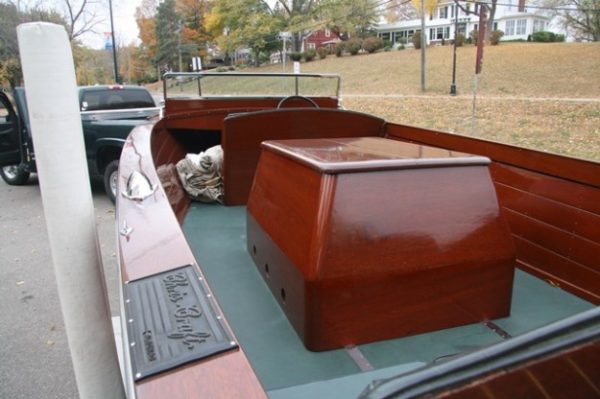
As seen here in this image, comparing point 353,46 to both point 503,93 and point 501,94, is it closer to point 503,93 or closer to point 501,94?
point 503,93

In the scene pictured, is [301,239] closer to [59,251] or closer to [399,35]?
[59,251]

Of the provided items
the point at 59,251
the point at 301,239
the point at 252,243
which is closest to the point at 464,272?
the point at 301,239

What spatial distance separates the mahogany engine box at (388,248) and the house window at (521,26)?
59.5m

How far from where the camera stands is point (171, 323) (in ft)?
3.76

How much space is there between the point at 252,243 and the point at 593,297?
1613 millimetres

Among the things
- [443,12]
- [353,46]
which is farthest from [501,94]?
[443,12]

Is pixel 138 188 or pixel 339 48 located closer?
pixel 138 188

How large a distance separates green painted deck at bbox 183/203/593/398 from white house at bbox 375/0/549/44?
50764 millimetres

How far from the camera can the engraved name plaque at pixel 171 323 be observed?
→ 1.02 m

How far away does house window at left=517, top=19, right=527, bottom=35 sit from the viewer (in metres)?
53.3

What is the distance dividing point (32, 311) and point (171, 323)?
3161 mm

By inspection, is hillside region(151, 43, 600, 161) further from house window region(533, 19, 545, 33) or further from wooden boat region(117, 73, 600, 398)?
house window region(533, 19, 545, 33)

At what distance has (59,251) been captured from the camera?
5.05 feet

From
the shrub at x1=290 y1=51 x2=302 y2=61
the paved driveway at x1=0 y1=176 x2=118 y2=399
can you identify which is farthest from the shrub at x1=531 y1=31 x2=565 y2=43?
the paved driveway at x1=0 y1=176 x2=118 y2=399
